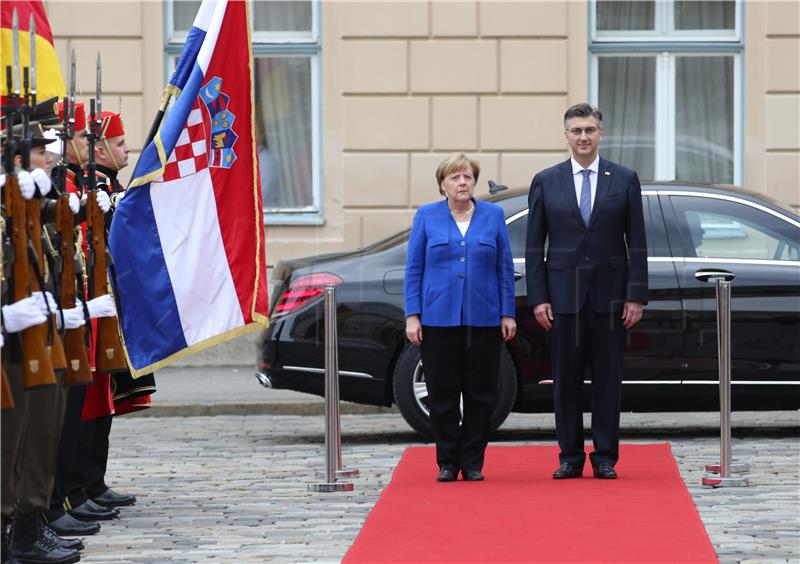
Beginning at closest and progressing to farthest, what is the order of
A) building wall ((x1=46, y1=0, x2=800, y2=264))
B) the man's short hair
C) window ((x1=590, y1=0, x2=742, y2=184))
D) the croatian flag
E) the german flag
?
1. the german flag
2. the croatian flag
3. the man's short hair
4. building wall ((x1=46, y1=0, x2=800, y2=264))
5. window ((x1=590, y1=0, x2=742, y2=184))

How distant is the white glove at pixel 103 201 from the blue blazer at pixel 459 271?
1.90 meters

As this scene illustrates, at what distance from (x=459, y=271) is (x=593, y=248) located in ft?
2.32

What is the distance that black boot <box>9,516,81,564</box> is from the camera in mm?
6824

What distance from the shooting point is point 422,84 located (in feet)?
52.8

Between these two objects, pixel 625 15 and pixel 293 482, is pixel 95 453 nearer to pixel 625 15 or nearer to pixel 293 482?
pixel 293 482

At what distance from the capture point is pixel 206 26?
8.74 metres

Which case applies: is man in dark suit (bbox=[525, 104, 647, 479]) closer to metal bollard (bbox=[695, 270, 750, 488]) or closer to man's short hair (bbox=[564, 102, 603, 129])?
man's short hair (bbox=[564, 102, 603, 129])

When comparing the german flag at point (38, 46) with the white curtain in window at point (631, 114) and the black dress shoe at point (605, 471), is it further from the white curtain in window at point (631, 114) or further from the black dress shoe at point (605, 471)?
the white curtain in window at point (631, 114)

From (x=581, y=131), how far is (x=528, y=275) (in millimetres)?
798

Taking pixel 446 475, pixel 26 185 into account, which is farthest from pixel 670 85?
pixel 26 185

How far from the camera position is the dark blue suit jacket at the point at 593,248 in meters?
8.98

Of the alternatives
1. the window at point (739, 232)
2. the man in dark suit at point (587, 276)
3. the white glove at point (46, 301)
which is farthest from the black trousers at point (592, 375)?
the white glove at point (46, 301)

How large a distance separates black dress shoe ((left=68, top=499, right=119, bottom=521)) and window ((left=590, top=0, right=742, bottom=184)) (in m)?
9.57

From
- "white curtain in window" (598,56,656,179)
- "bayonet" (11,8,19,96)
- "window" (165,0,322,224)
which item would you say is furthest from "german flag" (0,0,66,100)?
"white curtain in window" (598,56,656,179)
